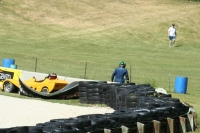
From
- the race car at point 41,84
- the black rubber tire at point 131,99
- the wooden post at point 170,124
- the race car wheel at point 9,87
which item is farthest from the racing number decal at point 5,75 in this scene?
the wooden post at point 170,124

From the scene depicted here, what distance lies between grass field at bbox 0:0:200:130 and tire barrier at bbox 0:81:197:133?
324 inches

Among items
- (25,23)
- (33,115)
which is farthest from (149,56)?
(33,115)

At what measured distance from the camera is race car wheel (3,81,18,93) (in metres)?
24.6

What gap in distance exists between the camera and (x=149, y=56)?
136ft

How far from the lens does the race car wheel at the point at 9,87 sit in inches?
970

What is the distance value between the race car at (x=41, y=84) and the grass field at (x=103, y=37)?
606cm

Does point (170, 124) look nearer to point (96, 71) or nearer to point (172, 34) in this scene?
point (96, 71)

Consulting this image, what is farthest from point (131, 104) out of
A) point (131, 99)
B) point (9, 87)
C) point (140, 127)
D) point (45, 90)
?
point (9, 87)

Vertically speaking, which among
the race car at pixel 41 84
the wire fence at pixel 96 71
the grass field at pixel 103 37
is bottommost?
the race car at pixel 41 84

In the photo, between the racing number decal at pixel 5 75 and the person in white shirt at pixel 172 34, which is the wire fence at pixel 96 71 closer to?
the racing number decal at pixel 5 75

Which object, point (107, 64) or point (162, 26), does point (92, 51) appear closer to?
point (107, 64)

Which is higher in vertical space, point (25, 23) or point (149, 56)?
point (25, 23)

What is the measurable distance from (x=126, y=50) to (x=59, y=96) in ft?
69.3

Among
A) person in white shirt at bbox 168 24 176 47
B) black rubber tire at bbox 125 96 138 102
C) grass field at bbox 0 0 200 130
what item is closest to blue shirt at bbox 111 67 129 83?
grass field at bbox 0 0 200 130
